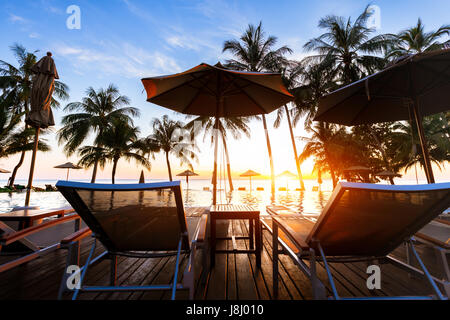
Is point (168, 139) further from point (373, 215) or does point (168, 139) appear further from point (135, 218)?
point (373, 215)

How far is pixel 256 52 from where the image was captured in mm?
13250

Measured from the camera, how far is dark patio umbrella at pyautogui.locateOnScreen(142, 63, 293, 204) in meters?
3.06

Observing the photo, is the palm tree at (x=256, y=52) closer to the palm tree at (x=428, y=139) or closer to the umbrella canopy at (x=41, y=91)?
the palm tree at (x=428, y=139)

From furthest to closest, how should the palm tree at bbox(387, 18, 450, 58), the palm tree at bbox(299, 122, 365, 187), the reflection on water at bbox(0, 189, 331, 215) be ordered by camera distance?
the palm tree at bbox(299, 122, 365, 187)
the palm tree at bbox(387, 18, 450, 58)
the reflection on water at bbox(0, 189, 331, 215)

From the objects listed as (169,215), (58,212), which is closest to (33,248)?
(58,212)

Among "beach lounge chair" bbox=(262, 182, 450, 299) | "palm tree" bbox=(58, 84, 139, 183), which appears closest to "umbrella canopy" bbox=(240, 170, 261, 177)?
"palm tree" bbox=(58, 84, 139, 183)

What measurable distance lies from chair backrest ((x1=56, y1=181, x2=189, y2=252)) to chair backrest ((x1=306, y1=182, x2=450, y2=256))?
97 cm

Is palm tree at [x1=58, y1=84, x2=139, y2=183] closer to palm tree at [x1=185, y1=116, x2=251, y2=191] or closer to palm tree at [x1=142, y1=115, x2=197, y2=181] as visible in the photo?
palm tree at [x1=142, y1=115, x2=197, y2=181]

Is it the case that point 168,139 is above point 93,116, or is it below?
below

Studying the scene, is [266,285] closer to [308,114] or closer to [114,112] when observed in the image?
[308,114]

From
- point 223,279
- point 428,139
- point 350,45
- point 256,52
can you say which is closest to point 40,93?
point 223,279

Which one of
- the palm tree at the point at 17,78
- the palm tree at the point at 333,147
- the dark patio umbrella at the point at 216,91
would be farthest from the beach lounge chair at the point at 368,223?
the palm tree at the point at 17,78

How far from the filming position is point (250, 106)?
13.9 ft

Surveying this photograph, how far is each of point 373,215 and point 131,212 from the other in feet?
5.27
